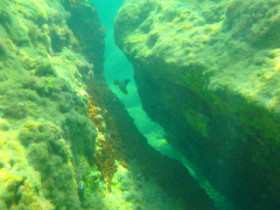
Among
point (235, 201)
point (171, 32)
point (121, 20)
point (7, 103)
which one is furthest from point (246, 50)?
point (121, 20)

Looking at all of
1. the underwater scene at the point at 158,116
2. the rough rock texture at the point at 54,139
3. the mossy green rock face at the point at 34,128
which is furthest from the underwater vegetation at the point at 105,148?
the mossy green rock face at the point at 34,128

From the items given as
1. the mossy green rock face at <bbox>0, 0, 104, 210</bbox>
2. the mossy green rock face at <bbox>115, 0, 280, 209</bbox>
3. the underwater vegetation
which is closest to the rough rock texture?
the mossy green rock face at <bbox>0, 0, 104, 210</bbox>

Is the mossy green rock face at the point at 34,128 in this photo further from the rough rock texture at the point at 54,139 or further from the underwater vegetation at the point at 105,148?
the underwater vegetation at the point at 105,148

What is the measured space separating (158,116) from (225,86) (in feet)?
13.4

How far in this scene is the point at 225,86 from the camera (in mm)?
3723

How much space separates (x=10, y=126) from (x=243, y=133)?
4.02 metres

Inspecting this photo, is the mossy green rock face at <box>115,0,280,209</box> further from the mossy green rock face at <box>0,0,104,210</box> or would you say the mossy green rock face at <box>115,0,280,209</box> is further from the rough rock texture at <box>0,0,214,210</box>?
the mossy green rock face at <box>0,0,104,210</box>

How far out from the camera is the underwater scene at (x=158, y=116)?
9.26ft

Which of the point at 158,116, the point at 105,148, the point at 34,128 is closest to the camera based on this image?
the point at 34,128

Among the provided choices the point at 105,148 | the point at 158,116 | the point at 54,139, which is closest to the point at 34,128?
the point at 54,139

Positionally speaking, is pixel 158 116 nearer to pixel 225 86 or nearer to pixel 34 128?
pixel 225 86

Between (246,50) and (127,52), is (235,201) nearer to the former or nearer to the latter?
(246,50)

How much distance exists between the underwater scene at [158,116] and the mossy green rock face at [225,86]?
2 centimetres

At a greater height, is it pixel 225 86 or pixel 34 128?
pixel 225 86
